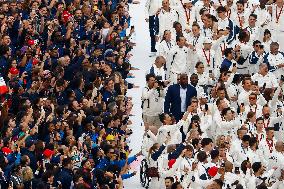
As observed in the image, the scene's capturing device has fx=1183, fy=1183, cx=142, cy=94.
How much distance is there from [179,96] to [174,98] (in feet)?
0.41

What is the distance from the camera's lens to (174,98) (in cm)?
2631

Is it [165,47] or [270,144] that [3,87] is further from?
[270,144]

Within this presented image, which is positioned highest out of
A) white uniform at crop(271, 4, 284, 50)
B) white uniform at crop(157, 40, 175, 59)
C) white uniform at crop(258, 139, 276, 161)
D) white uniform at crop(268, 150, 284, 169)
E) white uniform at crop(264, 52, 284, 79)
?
white uniform at crop(271, 4, 284, 50)

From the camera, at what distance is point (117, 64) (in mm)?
28672

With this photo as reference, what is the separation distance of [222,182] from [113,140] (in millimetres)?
3005

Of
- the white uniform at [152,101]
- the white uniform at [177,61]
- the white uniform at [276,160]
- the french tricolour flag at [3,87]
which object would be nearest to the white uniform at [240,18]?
the white uniform at [177,61]

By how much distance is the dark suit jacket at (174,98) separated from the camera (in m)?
26.3

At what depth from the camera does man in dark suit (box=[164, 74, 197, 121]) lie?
86.3ft

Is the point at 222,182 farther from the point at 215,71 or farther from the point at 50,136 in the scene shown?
the point at 215,71

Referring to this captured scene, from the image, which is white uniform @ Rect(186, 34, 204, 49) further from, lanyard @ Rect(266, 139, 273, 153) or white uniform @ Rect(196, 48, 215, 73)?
lanyard @ Rect(266, 139, 273, 153)

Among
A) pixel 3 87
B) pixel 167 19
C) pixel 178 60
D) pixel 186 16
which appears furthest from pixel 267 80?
pixel 3 87

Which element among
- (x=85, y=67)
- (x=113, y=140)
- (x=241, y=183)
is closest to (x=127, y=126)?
(x=85, y=67)

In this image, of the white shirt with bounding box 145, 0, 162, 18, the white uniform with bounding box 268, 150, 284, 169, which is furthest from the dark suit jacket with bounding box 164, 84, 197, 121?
the white shirt with bounding box 145, 0, 162, 18

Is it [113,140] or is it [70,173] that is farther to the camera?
[113,140]
